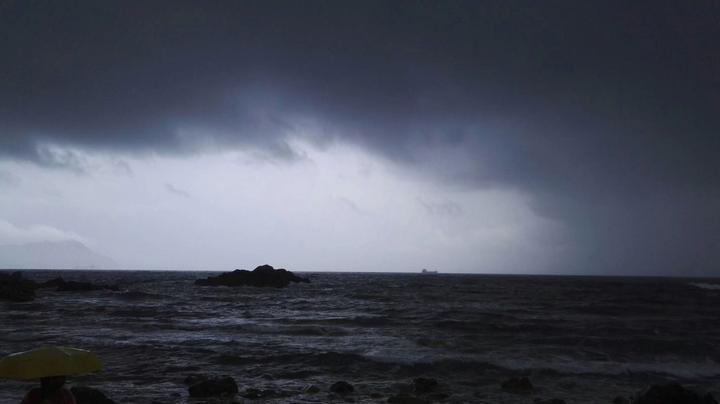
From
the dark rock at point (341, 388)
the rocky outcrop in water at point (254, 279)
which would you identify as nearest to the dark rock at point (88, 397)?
the dark rock at point (341, 388)

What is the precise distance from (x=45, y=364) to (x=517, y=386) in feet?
44.4

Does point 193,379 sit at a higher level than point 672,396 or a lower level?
lower

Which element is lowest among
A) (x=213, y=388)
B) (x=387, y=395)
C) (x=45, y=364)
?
(x=387, y=395)

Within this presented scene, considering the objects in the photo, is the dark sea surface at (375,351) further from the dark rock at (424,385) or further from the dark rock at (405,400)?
the dark rock at (405,400)

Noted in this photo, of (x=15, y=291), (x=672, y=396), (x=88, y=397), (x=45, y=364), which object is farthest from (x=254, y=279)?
(x=45, y=364)

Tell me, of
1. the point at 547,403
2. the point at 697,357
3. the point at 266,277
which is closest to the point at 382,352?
the point at 547,403

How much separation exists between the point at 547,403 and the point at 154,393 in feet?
36.8

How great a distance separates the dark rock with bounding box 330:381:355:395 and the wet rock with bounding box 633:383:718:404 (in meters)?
7.89

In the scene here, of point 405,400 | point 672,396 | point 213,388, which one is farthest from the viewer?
point 213,388

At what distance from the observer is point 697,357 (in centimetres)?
2298

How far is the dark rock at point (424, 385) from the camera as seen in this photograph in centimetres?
1517

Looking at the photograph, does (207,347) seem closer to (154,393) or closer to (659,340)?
(154,393)

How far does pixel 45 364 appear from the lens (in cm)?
709

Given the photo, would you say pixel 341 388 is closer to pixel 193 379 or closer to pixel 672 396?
pixel 193 379
